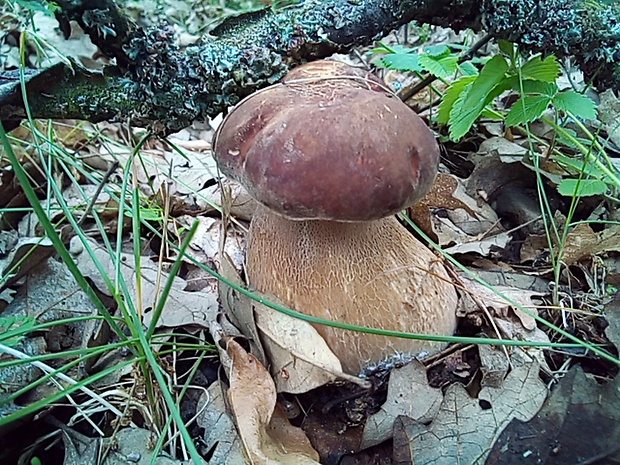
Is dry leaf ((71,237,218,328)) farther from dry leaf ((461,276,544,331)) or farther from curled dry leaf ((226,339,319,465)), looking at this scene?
dry leaf ((461,276,544,331))

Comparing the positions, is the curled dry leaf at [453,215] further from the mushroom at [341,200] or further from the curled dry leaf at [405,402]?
the curled dry leaf at [405,402]

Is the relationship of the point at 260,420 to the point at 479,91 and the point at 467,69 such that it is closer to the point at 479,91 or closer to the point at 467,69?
the point at 479,91

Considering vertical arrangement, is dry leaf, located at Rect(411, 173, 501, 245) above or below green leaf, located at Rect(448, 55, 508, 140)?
below

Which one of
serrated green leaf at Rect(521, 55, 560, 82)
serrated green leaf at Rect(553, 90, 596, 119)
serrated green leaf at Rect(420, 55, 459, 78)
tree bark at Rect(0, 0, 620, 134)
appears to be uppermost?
tree bark at Rect(0, 0, 620, 134)

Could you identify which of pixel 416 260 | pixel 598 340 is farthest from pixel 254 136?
pixel 598 340

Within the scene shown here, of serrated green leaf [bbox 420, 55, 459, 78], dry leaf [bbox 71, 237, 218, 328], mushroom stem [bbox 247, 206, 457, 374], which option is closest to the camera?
mushroom stem [bbox 247, 206, 457, 374]

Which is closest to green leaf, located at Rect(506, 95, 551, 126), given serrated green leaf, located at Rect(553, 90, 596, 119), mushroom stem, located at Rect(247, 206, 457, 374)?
serrated green leaf, located at Rect(553, 90, 596, 119)

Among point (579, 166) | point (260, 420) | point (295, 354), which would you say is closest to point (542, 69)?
point (579, 166)
